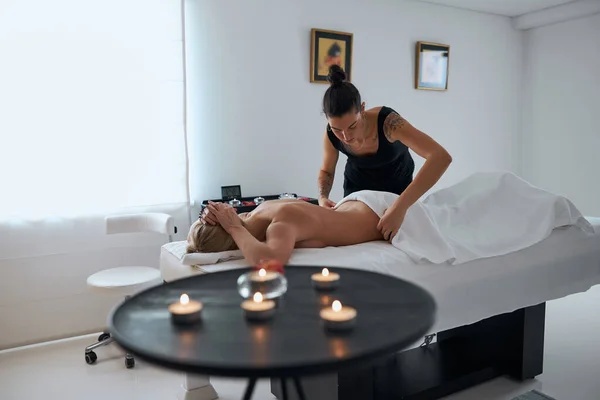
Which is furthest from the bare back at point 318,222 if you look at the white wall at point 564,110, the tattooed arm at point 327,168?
the white wall at point 564,110

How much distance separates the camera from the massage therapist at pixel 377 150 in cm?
206

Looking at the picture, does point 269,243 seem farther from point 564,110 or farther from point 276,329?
point 564,110

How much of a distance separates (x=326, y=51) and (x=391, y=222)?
2.22m

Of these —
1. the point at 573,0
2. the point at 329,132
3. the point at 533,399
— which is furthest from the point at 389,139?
the point at 573,0

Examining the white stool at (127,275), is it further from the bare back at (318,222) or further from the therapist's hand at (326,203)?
the therapist's hand at (326,203)

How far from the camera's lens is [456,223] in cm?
227

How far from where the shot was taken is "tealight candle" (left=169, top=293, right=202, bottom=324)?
103 cm

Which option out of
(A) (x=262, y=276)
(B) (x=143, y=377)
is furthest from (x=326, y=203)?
(A) (x=262, y=276)

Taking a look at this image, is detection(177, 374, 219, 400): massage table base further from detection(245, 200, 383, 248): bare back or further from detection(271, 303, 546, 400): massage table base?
detection(245, 200, 383, 248): bare back

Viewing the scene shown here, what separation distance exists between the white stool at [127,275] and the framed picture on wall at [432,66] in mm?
2617

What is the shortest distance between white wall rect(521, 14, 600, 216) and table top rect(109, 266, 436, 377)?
408cm

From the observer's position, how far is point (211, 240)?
188 centimetres

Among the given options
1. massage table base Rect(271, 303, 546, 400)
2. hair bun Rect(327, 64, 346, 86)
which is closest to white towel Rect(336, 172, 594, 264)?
massage table base Rect(271, 303, 546, 400)

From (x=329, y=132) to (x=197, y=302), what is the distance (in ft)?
5.23
